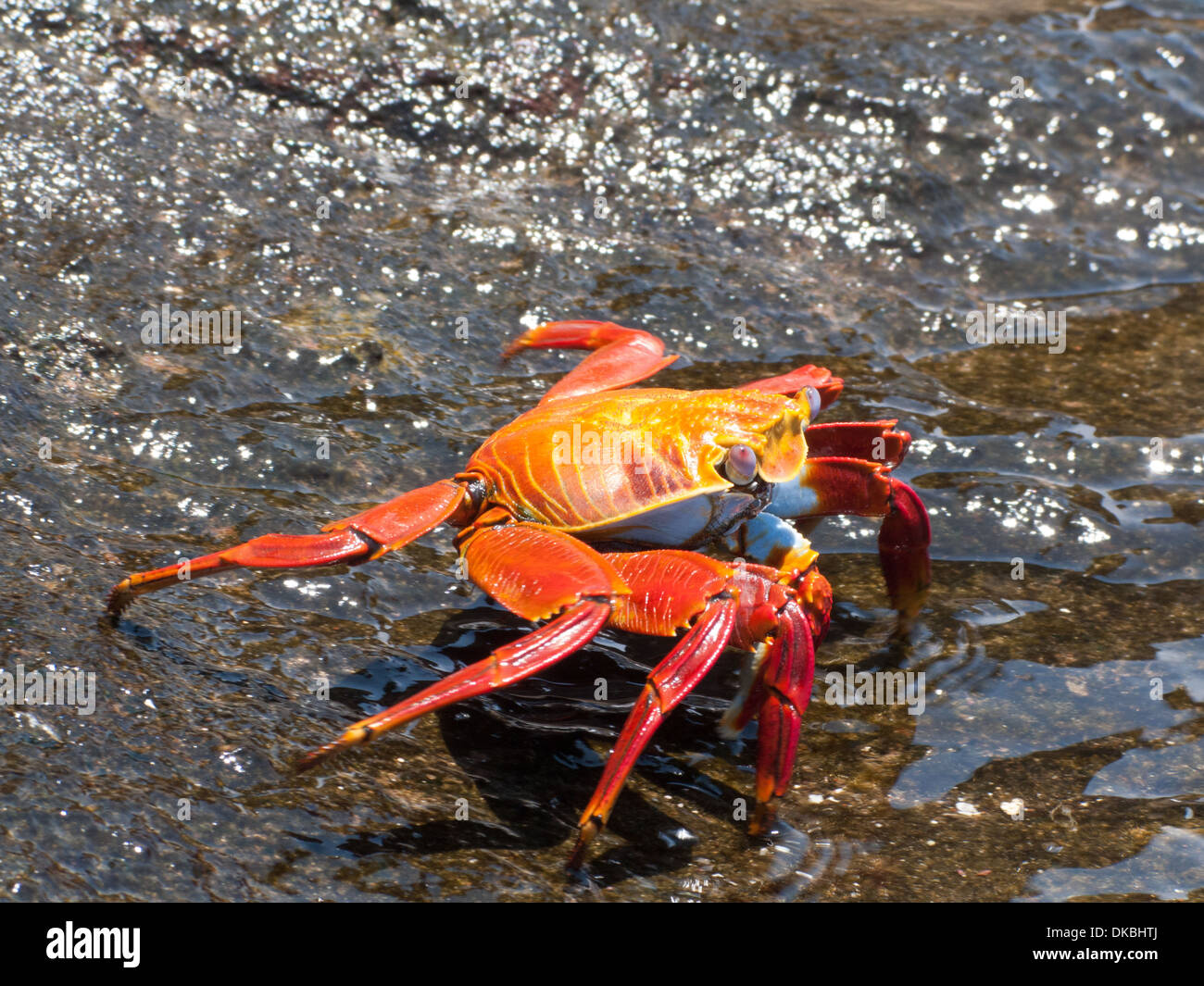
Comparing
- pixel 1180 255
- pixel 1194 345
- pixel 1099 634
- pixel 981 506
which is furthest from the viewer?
pixel 1180 255

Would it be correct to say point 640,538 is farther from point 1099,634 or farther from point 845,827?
point 1099,634

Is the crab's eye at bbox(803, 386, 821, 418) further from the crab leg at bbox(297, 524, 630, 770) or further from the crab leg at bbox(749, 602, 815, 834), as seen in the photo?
the crab leg at bbox(297, 524, 630, 770)

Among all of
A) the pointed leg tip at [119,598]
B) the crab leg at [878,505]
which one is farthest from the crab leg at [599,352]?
the pointed leg tip at [119,598]

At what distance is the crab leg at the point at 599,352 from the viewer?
3.89 metres

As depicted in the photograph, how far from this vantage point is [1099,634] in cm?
370

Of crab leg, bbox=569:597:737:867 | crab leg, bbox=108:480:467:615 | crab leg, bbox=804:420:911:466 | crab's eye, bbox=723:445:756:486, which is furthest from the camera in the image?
crab leg, bbox=804:420:911:466

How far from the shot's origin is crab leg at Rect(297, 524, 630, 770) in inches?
98.5

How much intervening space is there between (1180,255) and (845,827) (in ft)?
14.5

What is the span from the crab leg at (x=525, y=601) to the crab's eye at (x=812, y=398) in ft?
3.00

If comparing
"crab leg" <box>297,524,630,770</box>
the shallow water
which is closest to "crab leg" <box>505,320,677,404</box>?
the shallow water

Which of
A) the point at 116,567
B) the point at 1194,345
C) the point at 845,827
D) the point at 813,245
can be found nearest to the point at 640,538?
the point at 845,827

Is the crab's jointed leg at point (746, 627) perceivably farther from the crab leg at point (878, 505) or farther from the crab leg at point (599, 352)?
the crab leg at point (599, 352)

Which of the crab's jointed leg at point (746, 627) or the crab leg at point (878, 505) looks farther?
the crab leg at point (878, 505)

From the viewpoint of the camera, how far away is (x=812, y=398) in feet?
11.4
